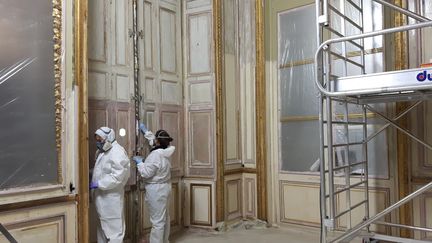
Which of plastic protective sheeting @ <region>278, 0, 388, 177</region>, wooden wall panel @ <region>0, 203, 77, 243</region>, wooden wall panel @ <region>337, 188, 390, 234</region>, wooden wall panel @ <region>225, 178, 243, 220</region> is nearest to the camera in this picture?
wooden wall panel @ <region>0, 203, 77, 243</region>

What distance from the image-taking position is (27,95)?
8.13 feet

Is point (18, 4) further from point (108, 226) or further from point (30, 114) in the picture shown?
point (108, 226)

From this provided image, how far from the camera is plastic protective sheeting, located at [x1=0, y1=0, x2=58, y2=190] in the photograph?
2.37 meters

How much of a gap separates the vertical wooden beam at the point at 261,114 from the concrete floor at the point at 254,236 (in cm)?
28

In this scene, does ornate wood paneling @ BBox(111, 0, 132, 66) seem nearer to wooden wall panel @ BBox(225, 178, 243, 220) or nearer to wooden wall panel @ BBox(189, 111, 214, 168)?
wooden wall panel @ BBox(189, 111, 214, 168)

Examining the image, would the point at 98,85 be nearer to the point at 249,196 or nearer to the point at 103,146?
the point at 103,146

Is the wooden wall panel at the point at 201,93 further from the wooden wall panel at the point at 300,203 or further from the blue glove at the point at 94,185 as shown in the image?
the blue glove at the point at 94,185

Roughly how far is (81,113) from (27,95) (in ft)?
1.25

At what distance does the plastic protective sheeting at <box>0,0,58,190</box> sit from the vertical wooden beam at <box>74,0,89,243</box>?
0.58ft

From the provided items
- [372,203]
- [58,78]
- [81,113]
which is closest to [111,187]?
[81,113]

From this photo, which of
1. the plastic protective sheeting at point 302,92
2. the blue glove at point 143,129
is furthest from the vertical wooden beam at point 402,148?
the blue glove at point 143,129

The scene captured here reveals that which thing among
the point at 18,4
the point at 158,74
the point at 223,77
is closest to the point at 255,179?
the point at 223,77

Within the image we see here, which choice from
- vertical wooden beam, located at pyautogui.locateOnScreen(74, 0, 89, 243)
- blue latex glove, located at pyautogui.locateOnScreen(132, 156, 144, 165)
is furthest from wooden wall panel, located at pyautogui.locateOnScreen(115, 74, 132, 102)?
vertical wooden beam, located at pyautogui.locateOnScreen(74, 0, 89, 243)

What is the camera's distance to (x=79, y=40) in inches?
108
